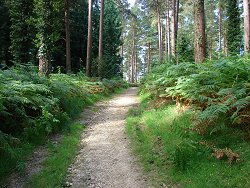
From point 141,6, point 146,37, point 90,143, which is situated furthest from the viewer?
point 146,37

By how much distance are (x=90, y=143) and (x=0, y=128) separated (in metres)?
2.67

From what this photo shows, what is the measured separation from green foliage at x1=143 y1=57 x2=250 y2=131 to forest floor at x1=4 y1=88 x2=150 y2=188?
2149 mm

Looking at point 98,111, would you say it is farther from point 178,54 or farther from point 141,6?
point 141,6

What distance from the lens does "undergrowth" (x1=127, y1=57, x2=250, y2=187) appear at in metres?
5.93

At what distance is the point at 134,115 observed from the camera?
38.9 ft

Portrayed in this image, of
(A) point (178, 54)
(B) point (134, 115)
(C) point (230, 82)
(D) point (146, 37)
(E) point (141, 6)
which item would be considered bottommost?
(B) point (134, 115)

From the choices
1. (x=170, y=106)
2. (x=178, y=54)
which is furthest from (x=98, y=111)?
(x=178, y=54)

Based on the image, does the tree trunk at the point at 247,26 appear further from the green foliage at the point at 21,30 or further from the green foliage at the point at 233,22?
the green foliage at the point at 21,30

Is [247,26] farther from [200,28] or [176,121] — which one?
[176,121]

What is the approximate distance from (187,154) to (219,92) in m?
1.84

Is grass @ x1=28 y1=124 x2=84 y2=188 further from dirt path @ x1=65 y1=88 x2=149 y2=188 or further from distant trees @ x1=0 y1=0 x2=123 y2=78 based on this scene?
distant trees @ x1=0 y1=0 x2=123 y2=78

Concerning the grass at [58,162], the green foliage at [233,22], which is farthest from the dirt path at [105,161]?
the green foliage at [233,22]

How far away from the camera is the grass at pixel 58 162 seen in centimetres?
649

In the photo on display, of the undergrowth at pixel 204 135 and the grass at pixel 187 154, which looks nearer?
the grass at pixel 187 154
